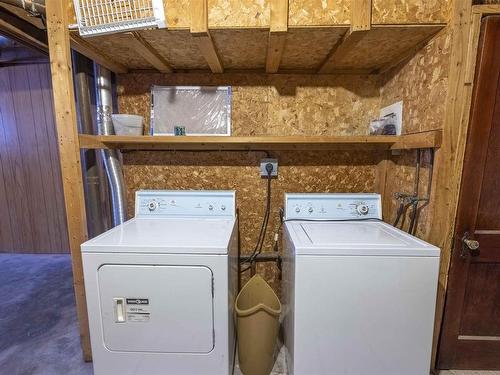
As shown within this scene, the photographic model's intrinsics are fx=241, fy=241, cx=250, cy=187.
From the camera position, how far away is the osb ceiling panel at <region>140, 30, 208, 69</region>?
1342 mm

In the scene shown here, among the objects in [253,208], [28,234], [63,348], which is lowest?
[63,348]

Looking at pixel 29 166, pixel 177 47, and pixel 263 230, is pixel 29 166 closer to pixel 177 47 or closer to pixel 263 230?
pixel 177 47

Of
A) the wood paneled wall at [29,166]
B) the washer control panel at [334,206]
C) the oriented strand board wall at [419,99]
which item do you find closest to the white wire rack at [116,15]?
the washer control panel at [334,206]

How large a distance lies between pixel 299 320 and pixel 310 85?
1633mm

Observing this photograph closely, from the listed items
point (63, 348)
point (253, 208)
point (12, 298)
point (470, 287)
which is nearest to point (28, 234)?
point (12, 298)

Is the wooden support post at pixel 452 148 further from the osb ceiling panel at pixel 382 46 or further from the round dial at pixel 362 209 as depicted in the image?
the round dial at pixel 362 209

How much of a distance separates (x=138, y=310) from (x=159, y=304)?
11 cm

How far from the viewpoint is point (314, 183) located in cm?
197

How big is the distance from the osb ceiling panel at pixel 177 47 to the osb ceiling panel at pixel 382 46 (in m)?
0.95

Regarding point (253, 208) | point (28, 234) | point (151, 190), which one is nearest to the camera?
point (151, 190)

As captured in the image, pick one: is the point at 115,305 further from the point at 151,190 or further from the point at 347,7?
the point at 347,7

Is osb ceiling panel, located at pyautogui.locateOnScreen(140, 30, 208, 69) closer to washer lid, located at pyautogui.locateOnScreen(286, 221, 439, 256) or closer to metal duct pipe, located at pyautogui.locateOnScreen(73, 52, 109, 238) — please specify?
metal duct pipe, located at pyautogui.locateOnScreen(73, 52, 109, 238)

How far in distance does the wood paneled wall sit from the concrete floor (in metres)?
0.33

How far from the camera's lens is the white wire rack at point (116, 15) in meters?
1.23
